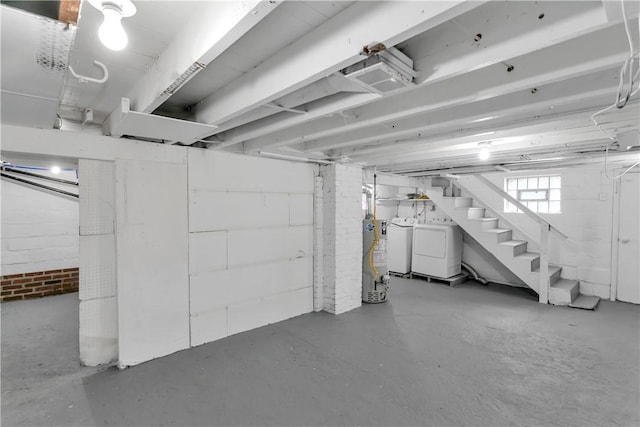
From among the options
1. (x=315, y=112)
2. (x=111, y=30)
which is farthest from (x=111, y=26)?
(x=315, y=112)

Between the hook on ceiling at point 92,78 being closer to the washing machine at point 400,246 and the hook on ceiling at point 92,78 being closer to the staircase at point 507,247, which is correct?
the staircase at point 507,247

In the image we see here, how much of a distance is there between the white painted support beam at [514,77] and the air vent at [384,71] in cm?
25

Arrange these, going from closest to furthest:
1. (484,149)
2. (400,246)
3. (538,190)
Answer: (484,149)
(538,190)
(400,246)

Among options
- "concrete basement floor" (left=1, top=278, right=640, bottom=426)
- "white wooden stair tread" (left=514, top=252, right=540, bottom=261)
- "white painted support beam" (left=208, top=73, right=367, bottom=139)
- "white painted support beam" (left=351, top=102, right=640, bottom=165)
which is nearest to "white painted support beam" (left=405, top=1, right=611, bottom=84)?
"white painted support beam" (left=208, top=73, right=367, bottom=139)

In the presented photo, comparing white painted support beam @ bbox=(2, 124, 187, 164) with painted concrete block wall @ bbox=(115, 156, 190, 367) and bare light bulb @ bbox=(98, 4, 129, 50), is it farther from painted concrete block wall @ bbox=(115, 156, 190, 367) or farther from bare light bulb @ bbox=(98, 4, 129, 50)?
bare light bulb @ bbox=(98, 4, 129, 50)

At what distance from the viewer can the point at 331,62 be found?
1.23 metres

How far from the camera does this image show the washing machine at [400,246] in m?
6.06

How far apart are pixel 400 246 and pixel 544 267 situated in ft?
7.72

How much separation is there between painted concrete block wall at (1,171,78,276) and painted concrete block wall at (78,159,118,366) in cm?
299

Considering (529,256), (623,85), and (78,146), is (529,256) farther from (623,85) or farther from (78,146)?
(78,146)

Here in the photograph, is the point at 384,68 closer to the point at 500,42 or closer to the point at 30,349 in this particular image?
the point at 500,42

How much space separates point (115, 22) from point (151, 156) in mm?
1950

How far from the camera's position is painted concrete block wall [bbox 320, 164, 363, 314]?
3.98 m

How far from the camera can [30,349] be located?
2953mm
